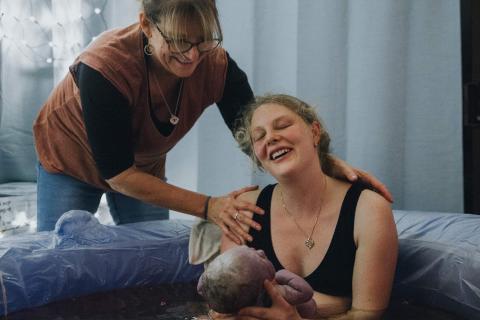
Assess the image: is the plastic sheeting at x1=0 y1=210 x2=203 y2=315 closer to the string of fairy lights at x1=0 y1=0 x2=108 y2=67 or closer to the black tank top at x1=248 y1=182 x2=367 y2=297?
the black tank top at x1=248 y1=182 x2=367 y2=297

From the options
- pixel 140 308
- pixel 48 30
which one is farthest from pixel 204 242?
pixel 48 30

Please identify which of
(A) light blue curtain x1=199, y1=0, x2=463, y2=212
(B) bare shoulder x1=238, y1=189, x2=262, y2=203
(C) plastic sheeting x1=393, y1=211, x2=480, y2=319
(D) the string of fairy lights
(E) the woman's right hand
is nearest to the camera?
(C) plastic sheeting x1=393, y1=211, x2=480, y2=319

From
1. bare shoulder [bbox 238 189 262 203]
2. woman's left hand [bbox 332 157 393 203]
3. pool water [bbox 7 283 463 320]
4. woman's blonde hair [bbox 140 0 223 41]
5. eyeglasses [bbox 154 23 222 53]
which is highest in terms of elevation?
woman's blonde hair [bbox 140 0 223 41]

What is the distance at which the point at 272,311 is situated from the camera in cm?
104

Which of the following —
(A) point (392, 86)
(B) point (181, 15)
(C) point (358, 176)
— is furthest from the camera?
(A) point (392, 86)

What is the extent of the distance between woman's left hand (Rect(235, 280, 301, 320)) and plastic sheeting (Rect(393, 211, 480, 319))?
0.45m

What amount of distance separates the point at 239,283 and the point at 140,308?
16.8 inches

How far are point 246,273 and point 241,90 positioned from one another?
2.24 ft

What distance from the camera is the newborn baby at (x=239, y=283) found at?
100 centimetres

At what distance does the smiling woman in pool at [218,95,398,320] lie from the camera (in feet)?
3.97

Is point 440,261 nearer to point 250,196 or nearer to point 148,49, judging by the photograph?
point 250,196

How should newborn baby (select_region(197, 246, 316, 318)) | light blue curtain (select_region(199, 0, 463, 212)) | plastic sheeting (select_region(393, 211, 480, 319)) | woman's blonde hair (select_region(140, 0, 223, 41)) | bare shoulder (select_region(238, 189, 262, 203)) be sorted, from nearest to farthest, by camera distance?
1. newborn baby (select_region(197, 246, 316, 318))
2. woman's blonde hair (select_region(140, 0, 223, 41))
3. plastic sheeting (select_region(393, 211, 480, 319))
4. bare shoulder (select_region(238, 189, 262, 203))
5. light blue curtain (select_region(199, 0, 463, 212))

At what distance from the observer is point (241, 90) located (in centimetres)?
156

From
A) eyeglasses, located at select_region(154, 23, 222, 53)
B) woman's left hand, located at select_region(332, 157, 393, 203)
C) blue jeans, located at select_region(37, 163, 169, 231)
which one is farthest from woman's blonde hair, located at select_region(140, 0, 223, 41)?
blue jeans, located at select_region(37, 163, 169, 231)
